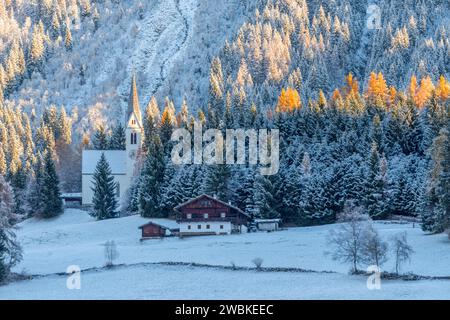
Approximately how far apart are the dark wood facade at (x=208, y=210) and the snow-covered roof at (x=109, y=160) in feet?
116

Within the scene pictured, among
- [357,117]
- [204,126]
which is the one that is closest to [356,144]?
[357,117]

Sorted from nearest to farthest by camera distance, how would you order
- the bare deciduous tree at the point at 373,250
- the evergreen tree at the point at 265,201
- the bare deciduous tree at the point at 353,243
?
the bare deciduous tree at the point at 373,250 < the bare deciduous tree at the point at 353,243 < the evergreen tree at the point at 265,201

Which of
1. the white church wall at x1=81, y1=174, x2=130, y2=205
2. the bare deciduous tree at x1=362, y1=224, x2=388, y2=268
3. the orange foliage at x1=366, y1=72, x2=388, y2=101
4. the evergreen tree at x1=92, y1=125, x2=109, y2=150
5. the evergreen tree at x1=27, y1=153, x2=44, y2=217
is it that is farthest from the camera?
the evergreen tree at x1=92, y1=125, x2=109, y2=150

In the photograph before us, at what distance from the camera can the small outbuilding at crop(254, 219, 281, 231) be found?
92438 millimetres

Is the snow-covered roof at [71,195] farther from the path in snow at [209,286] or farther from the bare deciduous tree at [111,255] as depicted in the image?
the path in snow at [209,286]

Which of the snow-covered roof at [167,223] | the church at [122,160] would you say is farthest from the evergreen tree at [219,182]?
the church at [122,160]

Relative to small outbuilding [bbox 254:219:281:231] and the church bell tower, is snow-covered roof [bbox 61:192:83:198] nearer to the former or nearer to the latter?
the church bell tower

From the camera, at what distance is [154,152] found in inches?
4198

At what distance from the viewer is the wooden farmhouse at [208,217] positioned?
92000 mm

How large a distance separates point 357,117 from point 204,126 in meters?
18.6

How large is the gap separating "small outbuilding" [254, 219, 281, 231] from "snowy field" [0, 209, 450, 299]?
3236 millimetres

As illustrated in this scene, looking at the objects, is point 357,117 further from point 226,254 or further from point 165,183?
point 226,254

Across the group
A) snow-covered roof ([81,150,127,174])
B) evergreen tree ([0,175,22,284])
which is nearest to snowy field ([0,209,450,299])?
evergreen tree ([0,175,22,284])

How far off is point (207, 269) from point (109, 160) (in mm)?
62876
